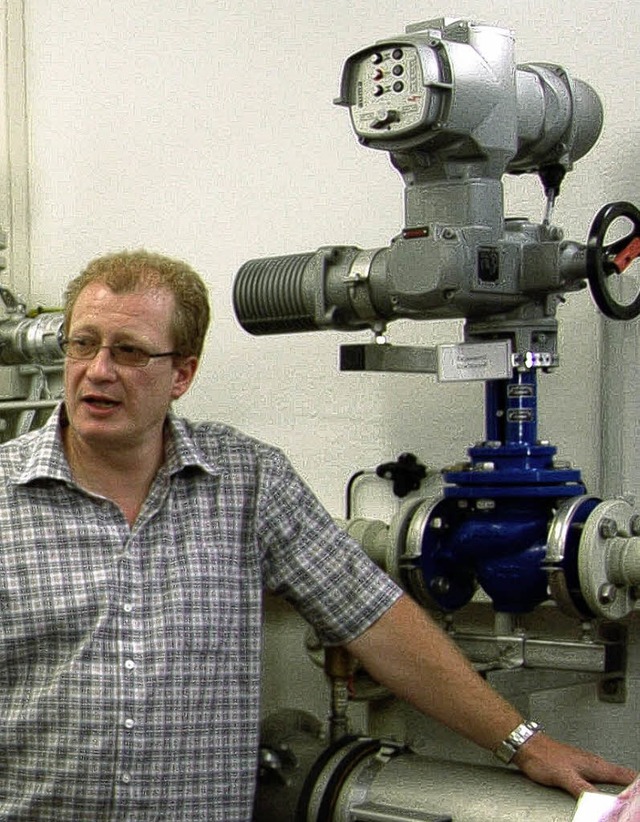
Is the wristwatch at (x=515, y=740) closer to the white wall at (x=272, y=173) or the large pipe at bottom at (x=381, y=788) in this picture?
the large pipe at bottom at (x=381, y=788)

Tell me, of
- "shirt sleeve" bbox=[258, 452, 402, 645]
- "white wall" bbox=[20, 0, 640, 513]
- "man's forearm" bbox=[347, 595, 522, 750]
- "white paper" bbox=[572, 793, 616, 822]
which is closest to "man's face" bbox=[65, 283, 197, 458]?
"shirt sleeve" bbox=[258, 452, 402, 645]

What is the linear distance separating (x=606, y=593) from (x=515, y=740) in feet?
0.81

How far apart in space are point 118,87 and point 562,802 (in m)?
1.92

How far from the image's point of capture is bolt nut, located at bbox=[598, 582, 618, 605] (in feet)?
6.59

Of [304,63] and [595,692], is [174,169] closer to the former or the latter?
[304,63]

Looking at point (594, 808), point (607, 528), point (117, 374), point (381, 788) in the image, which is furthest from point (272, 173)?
point (594, 808)

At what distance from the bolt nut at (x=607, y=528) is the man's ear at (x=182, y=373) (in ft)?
2.06

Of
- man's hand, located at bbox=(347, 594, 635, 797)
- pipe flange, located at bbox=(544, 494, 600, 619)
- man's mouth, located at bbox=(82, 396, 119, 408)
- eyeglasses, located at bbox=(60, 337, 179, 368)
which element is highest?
eyeglasses, located at bbox=(60, 337, 179, 368)

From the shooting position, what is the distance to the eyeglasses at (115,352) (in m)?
1.95

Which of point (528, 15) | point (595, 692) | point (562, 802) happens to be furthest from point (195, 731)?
point (528, 15)

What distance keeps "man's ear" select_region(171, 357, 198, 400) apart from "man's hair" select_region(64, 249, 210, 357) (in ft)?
0.03

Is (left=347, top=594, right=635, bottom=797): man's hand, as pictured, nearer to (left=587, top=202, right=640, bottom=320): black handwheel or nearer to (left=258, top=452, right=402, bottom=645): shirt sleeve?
(left=258, top=452, right=402, bottom=645): shirt sleeve

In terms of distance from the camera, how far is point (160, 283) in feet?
6.59

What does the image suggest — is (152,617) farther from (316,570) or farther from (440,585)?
(440,585)
